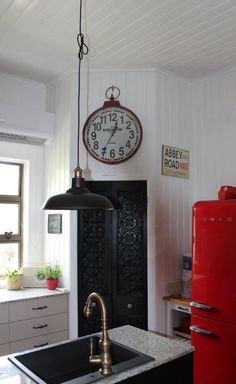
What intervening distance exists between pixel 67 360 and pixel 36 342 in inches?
54.0

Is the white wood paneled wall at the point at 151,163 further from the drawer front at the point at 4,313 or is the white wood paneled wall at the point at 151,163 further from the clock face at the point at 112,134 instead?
the drawer front at the point at 4,313

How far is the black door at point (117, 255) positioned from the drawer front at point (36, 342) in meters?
0.19

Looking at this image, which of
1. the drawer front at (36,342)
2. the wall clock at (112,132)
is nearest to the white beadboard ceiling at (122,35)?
the wall clock at (112,132)

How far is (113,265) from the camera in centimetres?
321

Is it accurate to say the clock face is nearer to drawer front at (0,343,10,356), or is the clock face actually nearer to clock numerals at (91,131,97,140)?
clock numerals at (91,131,97,140)

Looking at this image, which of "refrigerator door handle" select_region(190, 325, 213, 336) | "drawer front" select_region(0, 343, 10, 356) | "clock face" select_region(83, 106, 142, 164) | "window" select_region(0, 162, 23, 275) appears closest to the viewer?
"refrigerator door handle" select_region(190, 325, 213, 336)

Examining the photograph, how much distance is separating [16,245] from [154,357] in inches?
93.5

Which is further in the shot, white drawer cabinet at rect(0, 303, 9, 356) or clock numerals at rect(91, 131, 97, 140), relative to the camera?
clock numerals at rect(91, 131, 97, 140)

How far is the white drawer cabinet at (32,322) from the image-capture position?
295 centimetres

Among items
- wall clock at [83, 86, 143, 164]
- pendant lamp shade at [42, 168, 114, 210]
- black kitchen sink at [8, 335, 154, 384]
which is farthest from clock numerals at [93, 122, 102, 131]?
black kitchen sink at [8, 335, 154, 384]

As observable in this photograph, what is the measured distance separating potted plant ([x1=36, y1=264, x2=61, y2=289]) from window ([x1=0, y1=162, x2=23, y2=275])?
0.40 m

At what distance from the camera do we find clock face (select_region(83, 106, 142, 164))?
3.29 m

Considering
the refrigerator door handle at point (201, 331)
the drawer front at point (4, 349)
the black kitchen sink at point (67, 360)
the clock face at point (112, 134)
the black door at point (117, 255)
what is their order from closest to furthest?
1. the black kitchen sink at point (67, 360)
2. the refrigerator door handle at point (201, 331)
3. the drawer front at point (4, 349)
4. the black door at point (117, 255)
5. the clock face at point (112, 134)

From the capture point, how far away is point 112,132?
10.9 ft
